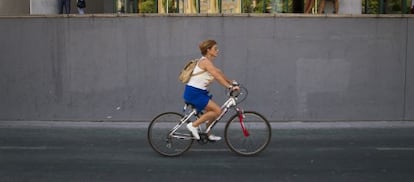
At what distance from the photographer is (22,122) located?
1330 centimetres

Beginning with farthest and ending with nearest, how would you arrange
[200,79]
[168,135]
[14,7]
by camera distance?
[14,7], [168,135], [200,79]

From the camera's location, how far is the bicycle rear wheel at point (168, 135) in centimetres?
913

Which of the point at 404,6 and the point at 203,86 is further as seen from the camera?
the point at 404,6

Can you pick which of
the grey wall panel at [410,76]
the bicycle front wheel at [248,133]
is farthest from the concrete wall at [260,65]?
the bicycle front wheel at [248,133]

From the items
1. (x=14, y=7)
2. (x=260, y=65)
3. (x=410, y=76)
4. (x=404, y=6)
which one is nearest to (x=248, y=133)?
(x=260, y=65)

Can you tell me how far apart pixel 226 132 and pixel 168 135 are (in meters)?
0.82

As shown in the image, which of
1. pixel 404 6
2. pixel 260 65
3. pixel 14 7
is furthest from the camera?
pixel 14 7

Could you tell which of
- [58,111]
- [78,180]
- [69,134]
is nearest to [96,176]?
[78,180]

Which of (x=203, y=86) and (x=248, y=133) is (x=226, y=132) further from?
(x=203, y=86)

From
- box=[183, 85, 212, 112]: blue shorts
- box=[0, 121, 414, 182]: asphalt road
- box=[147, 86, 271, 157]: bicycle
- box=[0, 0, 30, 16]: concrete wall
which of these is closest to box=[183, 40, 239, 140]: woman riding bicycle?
box=[183, 85, 212, 112]: blue shorts

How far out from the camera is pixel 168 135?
360 inches

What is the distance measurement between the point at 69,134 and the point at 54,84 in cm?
223

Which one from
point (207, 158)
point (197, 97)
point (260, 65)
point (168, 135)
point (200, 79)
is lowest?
point (207, 158)

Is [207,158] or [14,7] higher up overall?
[14,7]
